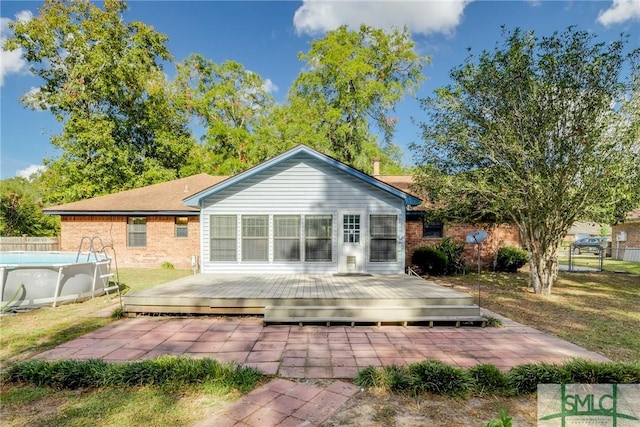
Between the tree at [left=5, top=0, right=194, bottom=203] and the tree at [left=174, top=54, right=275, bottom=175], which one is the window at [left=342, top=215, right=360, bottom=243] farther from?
the tree at [left=5, top=0, right=194, bottom=203]

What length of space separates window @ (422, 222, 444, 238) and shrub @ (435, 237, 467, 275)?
463 millimetres

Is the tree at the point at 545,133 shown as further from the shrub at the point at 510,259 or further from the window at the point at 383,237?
the shrub at the point at 510,259

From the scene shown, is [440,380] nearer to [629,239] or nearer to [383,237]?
[383,237]

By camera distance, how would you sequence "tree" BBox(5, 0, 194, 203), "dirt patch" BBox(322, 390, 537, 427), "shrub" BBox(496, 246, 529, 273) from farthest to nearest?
"tree" BBox(5, 0, 194, 203) < "shrub" BBox(496, 246, 529, 273) < "dirt patch" BBox(322, 390, 537, 427)

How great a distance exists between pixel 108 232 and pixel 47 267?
23.7 ft

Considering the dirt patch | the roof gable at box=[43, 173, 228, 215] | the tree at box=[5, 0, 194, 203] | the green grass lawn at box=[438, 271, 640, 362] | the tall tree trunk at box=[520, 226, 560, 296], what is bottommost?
the green grass lawn at box=[438, 271, 640, 362]

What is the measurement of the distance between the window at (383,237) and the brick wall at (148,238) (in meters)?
7.78

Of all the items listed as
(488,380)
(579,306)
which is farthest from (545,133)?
(488,380)

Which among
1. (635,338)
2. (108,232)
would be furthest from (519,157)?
(108,232)

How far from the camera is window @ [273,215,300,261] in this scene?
10156 millimetres

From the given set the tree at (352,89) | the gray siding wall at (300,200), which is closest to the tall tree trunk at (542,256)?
the gray siding wall at (300,200)

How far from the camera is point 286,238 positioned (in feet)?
33.4

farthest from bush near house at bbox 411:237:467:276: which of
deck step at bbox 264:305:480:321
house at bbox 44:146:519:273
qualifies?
deck step at bbox 264:305:480:321

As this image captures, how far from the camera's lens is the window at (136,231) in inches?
532
